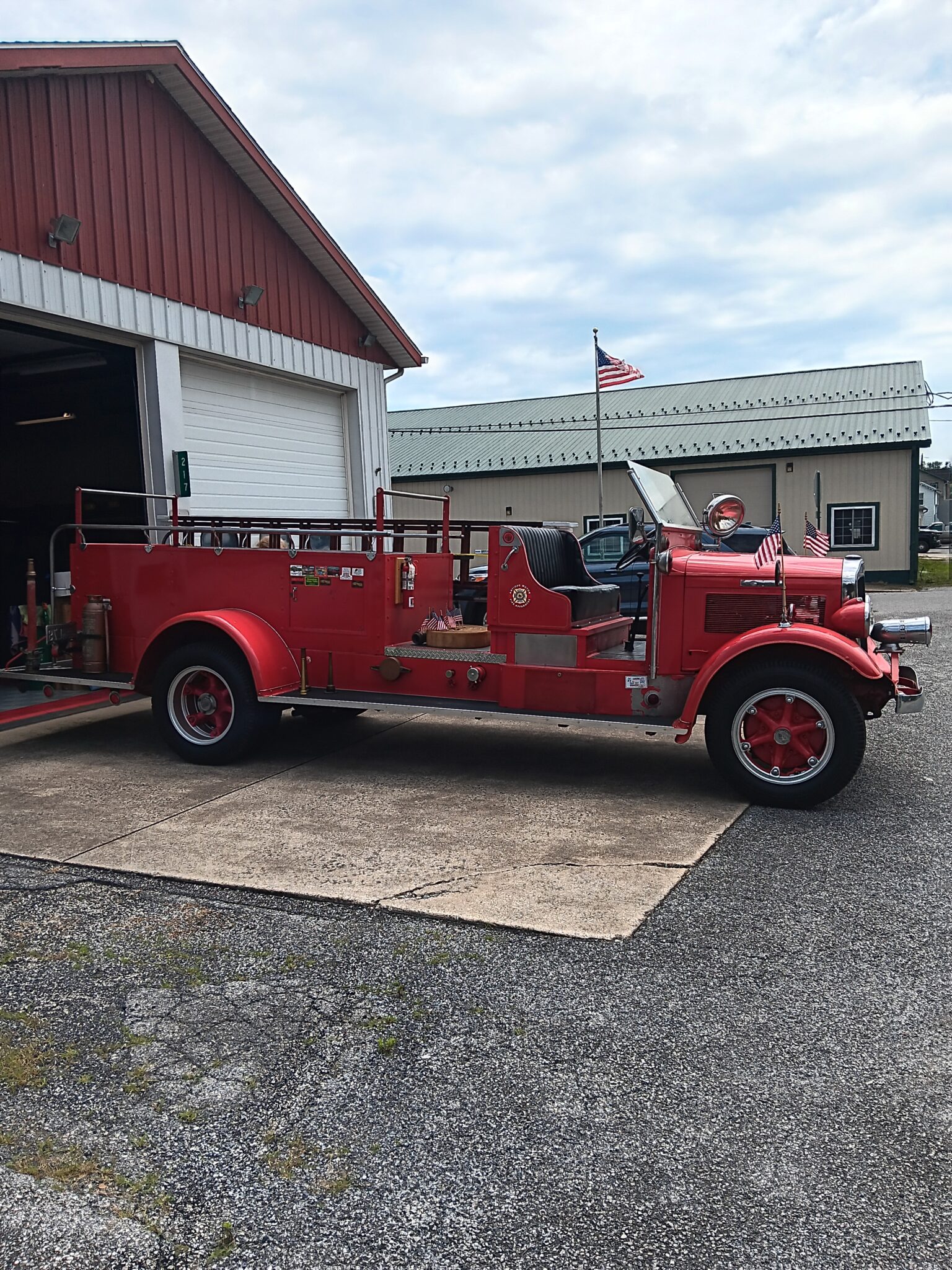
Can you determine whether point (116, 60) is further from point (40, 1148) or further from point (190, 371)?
point (40, 1148)

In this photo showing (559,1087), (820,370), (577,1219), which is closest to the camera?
(577,1219)

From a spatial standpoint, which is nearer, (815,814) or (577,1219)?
(577,1219)

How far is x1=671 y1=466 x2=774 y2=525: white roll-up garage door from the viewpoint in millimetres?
27516

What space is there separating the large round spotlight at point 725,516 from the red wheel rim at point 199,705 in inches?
137

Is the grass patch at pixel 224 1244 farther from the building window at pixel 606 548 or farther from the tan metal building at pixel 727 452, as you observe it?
the tan metal building at pixel 727 452

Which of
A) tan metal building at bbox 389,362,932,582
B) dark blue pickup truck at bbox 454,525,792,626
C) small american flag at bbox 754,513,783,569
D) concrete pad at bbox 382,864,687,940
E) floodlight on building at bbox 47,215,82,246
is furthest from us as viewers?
tan metal building at bbox 389,362,932,582

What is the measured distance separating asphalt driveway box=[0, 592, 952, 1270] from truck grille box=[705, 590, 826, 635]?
1.73m

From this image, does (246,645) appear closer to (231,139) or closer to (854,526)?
(231,139)

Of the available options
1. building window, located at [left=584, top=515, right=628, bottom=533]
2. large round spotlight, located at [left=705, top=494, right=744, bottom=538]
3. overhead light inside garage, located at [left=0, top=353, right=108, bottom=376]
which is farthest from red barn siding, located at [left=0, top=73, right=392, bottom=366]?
building window, located at [left=584, top=515, right=628, bottom=533]

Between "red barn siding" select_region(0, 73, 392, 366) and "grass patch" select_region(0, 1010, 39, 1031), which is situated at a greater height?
"red barn siding" select_region(0, 73, 392, 366)

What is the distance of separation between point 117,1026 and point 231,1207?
109 centimetres

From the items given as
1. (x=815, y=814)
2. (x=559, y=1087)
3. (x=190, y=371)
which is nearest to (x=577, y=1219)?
(x=559, y=1087)

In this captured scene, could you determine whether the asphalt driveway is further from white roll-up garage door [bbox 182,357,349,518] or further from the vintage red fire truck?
white roll-up garage door [bbox 182,357,349,518]

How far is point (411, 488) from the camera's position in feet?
103
